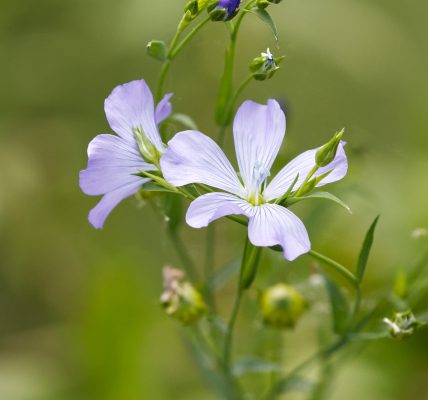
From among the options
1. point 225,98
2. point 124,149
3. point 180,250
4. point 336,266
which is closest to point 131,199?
point 180,250

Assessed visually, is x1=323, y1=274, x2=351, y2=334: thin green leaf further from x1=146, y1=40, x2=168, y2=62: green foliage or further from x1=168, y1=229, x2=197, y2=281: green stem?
x1=146, y1=40, x2=168, y2=62: green foliage

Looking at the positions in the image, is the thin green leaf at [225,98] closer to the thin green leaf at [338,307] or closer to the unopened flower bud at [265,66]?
the unopened flower bud at [265,66]

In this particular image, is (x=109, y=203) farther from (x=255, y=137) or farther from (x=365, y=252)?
(x=365, y=252)

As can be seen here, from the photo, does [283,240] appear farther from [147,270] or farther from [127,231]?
[127,231]

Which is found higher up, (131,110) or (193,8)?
(193,8)

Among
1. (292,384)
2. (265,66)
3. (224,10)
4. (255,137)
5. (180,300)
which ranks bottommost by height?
(292,384)

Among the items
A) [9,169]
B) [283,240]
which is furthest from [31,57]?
[283,240]

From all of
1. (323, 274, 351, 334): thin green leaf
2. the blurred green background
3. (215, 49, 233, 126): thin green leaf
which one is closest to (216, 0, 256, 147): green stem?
(215, 49, 233, 126): thin green leaf
